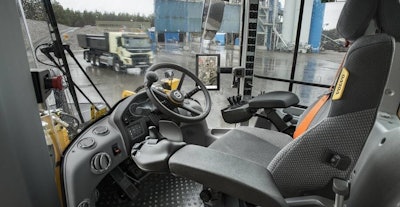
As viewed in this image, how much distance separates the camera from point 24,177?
2.59ft

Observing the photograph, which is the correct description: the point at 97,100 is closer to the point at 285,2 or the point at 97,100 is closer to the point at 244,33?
the point at 244,33

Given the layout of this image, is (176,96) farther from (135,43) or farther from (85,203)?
(85,203)

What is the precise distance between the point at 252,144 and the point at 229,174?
2.22 ft

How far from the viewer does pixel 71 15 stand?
1.18 meters

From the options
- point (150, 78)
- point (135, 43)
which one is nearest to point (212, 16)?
point (135, 43)

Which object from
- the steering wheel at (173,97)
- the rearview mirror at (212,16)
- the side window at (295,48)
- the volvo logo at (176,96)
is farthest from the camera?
the side window at (295,48)

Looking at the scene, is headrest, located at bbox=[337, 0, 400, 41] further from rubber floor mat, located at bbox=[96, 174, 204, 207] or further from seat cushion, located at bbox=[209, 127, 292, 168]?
rubber floor mat, located at bbox=[96, 174, 204, 207]

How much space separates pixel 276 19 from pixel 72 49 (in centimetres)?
197

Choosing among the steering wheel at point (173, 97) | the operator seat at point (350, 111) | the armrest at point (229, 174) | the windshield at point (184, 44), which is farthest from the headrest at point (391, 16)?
the steering wheel at point (173, 97)

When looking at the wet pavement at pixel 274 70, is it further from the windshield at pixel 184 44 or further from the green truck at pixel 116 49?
the green truck at pixel 116 49

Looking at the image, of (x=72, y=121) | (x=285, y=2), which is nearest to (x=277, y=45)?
(x=285, y=2)

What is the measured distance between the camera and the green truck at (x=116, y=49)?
4.20 ft

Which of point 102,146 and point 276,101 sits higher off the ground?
point 276,101

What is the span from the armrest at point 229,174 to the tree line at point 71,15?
0.89m
